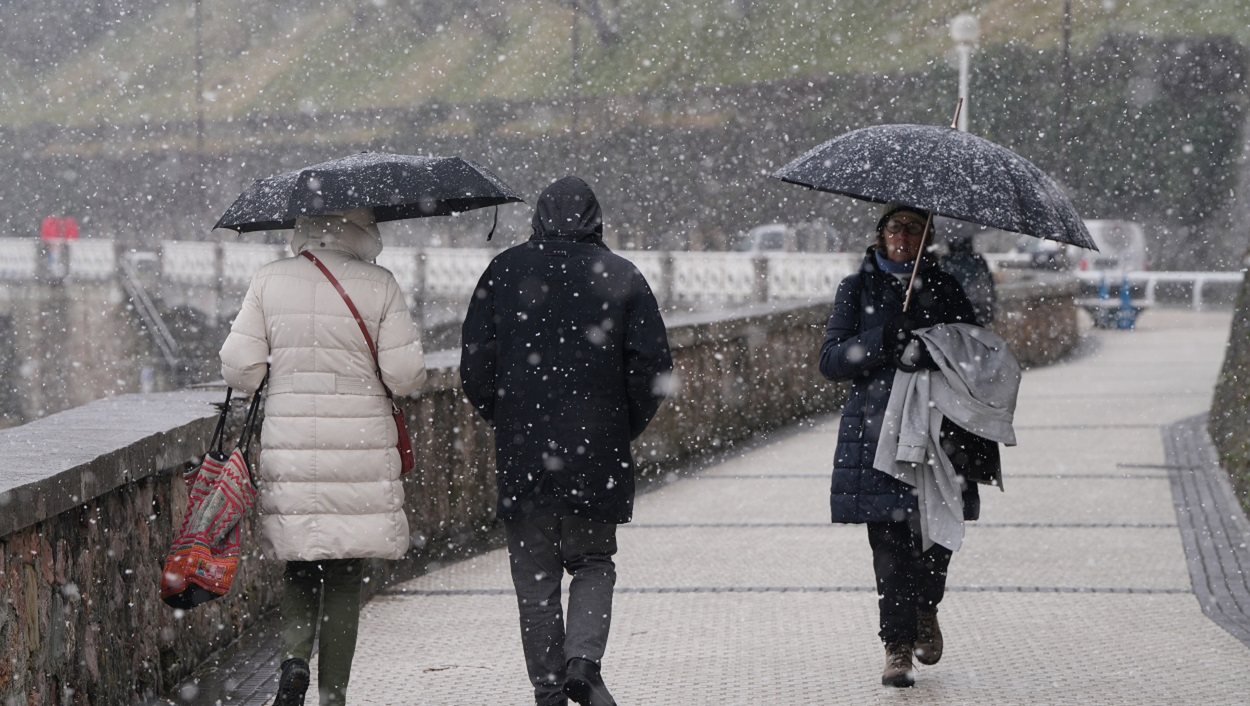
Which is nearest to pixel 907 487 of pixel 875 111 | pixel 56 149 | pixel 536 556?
→ pixel 536 556

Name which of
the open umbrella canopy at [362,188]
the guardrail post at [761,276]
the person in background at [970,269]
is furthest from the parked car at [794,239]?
the open umbrella canopy at [362,188]

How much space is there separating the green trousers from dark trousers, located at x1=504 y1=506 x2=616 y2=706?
499mm

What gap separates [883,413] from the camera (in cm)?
493

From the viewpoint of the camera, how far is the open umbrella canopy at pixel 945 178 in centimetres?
458

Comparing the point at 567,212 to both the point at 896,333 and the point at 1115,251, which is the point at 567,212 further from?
the point at 1115,251

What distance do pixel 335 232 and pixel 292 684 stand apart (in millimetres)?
1242

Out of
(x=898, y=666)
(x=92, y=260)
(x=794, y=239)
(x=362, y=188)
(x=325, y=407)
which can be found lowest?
(x=92, y=260)

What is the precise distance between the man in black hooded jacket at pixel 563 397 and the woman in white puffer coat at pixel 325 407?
28 cm

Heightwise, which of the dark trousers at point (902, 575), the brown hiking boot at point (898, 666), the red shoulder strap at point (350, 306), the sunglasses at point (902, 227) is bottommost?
the brown hiking boot at point (898, 666)

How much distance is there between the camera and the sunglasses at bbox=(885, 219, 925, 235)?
4.98 metres

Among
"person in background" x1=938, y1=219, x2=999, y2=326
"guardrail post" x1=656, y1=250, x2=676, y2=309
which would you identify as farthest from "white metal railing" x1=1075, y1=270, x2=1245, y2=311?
"person in background" x1=938, y1=219, x2=999, y2=326

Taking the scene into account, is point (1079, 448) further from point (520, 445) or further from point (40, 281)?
point (40, 281)

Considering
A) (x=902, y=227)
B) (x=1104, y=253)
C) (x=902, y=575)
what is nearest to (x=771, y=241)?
(x=1104, y=253)

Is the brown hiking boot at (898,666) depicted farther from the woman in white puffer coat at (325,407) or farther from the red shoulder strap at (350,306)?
the red shoulder strap at (350,306)
